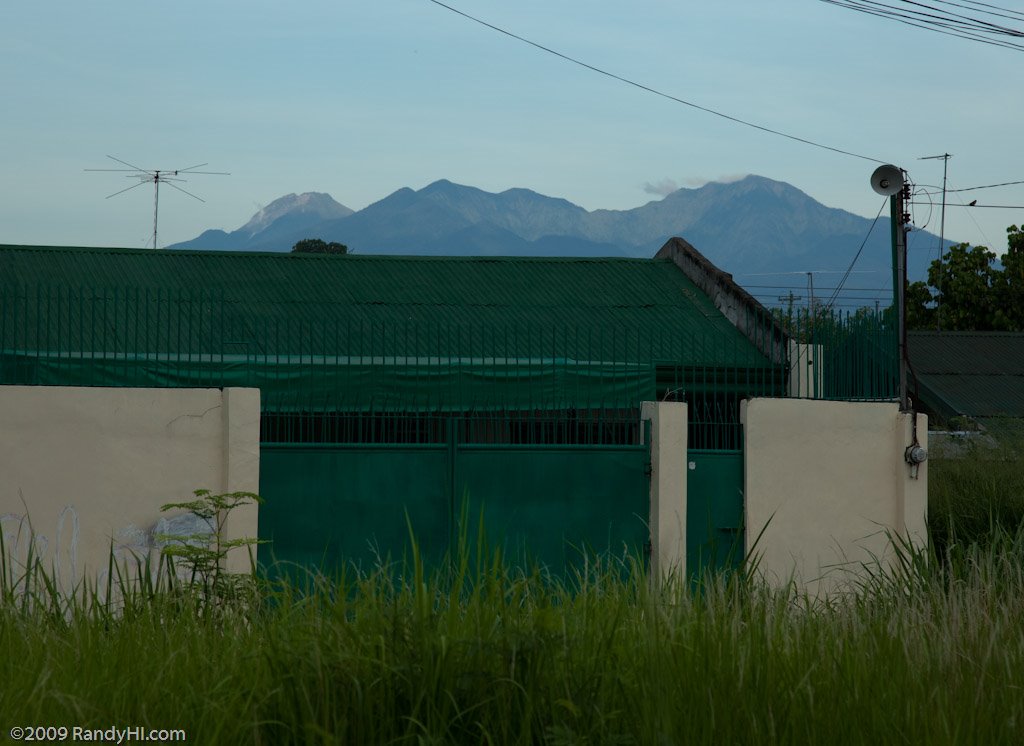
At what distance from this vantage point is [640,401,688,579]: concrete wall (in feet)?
31.8

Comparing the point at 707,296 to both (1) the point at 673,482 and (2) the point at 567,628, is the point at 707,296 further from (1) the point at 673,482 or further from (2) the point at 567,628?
(2) the point at 567,628

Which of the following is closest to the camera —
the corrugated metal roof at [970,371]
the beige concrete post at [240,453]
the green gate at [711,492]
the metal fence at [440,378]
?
the beige concrete post at [240,453]

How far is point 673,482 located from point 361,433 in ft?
9.29

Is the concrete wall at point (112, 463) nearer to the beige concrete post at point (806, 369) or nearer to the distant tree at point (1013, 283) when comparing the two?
the beige concrete post at point (806, 369)

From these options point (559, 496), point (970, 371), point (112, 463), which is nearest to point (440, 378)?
point (559, 496)

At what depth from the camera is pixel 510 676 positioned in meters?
4.01

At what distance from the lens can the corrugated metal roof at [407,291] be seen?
49.3 ft

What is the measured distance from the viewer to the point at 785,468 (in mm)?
10109

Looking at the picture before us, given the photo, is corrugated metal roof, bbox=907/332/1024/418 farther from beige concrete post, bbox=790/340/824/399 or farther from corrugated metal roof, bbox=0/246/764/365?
beige concrete post, bbox=790/340/824/399

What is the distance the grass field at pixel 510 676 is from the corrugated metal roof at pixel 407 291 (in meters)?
Result: 9.78

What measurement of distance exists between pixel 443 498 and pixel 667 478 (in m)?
2.02

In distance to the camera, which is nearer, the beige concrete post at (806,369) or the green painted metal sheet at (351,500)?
the green painted metal sheet at (351,500)

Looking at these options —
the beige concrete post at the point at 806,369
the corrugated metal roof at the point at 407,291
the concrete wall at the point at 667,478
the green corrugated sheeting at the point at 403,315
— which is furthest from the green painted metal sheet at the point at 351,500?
the corrugated metal roof at the point at 407,291

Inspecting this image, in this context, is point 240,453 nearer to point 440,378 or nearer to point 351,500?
point 351,500
